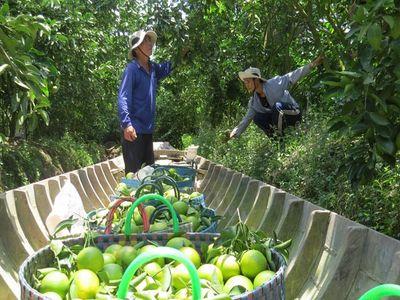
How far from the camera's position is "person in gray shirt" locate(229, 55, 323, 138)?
21.9ft

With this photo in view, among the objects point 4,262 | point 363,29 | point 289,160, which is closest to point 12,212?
point 4,262

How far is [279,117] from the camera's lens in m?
6.76

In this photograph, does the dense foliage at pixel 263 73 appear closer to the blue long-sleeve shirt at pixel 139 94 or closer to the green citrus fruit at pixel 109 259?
the blue long-sleeve shirt at pixel 139 94

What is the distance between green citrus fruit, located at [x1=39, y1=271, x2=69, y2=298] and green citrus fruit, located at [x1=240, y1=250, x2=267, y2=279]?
2.30 ft

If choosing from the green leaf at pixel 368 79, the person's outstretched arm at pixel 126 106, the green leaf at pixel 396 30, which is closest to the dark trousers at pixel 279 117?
the person's outstretched arm at pixel 126 106

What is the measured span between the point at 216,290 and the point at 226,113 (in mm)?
11372

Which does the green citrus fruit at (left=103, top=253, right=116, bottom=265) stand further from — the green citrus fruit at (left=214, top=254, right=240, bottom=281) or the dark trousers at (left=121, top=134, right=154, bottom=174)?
the dark trousers at (left=121, top=134, right=154, bottom=174)

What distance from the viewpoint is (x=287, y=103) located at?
688 cm

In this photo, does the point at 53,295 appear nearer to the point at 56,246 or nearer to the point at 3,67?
the point at 56,246

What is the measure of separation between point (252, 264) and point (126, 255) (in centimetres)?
56

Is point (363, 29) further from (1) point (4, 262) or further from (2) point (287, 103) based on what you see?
(2) point (287, 103)

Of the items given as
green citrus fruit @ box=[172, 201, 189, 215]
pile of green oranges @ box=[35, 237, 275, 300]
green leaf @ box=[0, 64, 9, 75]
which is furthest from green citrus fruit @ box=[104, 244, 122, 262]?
green leaf @ box=[0, 64, 9, 75]

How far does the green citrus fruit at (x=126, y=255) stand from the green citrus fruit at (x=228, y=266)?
0.37 metres

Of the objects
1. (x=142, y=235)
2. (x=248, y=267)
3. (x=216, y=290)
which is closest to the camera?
(x=216, y=290)
